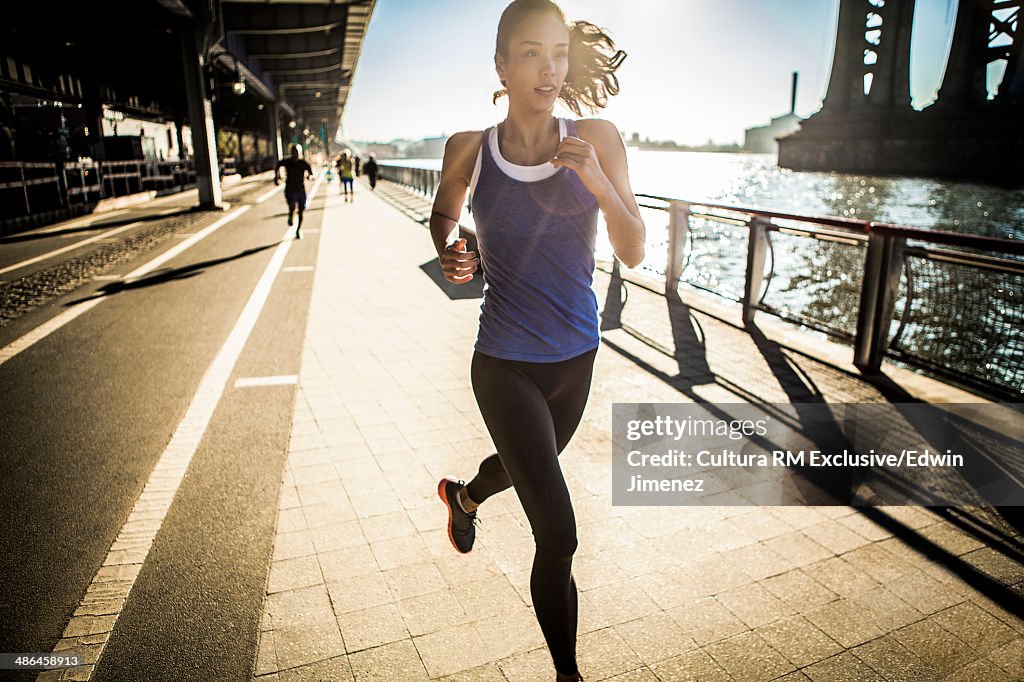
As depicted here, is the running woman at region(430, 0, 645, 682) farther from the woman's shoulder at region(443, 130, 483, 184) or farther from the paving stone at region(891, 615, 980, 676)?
the paving stone at region(891, 615, 980, 676)

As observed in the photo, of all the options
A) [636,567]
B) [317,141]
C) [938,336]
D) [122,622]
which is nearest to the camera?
[122,622]

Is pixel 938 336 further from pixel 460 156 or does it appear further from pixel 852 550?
pixel 460 156

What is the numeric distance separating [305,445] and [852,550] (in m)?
3.27

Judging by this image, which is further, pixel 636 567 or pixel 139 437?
pixel 139 437

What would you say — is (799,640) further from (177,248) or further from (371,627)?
(177,248)

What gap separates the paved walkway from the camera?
2.61 meters

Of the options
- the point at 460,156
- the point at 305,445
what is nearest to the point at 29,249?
the point at 305,445

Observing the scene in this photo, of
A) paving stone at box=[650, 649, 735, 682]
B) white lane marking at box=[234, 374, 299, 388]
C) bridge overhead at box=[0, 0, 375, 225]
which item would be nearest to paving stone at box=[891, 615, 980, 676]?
paving stone at box=[650, 649, 735, 682]

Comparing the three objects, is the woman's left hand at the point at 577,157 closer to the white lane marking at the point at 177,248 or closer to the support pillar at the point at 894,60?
the white lane marking at the point at 177,248

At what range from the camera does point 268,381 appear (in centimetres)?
596

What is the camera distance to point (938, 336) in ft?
21.5

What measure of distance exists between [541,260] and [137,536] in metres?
2.64

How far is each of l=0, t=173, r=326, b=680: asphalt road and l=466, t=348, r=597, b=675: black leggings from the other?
1.20 meters

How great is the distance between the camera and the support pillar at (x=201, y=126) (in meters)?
24.0
